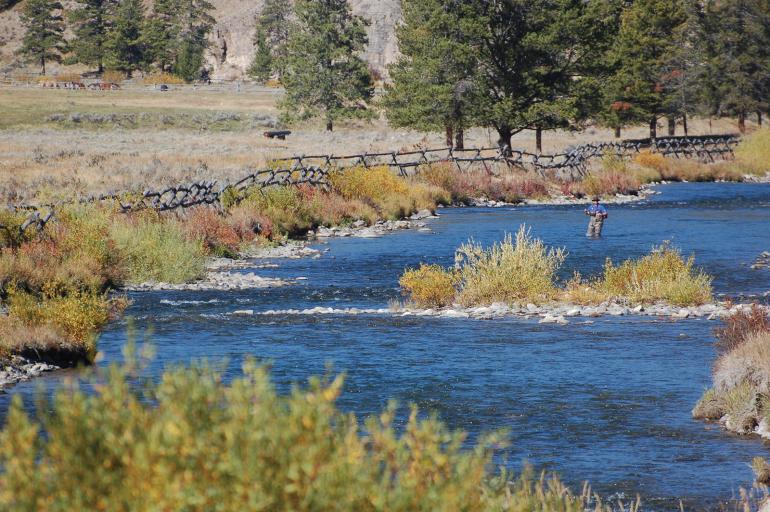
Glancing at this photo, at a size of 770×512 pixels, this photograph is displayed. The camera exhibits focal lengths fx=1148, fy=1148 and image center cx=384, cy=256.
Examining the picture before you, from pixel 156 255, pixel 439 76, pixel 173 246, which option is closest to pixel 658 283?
pixel 173 246

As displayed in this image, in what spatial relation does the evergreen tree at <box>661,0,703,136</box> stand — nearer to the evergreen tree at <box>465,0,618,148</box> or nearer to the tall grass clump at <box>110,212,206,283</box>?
the evergreen tree at <box>465,0,618,148</box>

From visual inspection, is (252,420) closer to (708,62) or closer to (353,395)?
(353,395)

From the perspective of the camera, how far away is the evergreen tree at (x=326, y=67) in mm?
82250

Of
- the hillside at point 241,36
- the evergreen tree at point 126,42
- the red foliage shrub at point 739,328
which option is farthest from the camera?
the hillside at point 241,36

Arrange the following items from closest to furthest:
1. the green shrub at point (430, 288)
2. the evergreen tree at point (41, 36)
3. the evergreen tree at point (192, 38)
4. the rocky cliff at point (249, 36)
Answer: the green shrub at point (430, 288), the evergreen tree at point (192, 38), the evergreen tree at point (41, 36), the rocky cliff at point (249, 36)

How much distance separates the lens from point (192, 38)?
13838cm

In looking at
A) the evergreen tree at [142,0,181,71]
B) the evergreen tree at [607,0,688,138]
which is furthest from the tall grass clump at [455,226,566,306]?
the evergreen tree at [142,0,181,71]

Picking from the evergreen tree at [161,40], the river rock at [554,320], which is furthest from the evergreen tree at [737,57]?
the evergreen tree at [161,40]

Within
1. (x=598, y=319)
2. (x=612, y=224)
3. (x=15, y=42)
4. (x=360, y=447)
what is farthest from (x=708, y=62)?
(x=15, y=42)

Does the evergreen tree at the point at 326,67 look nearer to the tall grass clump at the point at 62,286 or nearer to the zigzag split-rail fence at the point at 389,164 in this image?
the zigzag split-rail fence at the point at 389,164

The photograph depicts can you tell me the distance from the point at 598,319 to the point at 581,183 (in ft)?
101

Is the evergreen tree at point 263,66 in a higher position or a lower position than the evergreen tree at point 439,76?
higher

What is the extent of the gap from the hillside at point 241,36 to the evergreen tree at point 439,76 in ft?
264

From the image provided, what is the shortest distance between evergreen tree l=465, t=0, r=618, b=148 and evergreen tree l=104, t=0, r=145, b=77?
84.0 m
